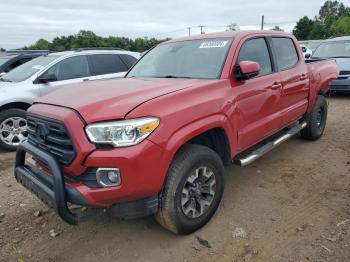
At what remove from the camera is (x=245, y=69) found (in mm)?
3574

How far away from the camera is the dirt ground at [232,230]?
3.11 m

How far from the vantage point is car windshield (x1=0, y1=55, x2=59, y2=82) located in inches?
265

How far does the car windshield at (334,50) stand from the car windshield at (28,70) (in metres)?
7.99

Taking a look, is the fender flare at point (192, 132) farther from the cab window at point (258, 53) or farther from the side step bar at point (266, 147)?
the cab window at point (258, 53)

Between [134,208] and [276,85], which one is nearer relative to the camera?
[134,208]

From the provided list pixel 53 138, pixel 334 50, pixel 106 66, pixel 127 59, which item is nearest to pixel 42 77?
pixel 106 66

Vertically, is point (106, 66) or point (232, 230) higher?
point (106, 66)

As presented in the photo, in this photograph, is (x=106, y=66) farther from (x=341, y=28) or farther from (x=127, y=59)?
(x=341, y=28)

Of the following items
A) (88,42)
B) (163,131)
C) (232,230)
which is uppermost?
(88,42)

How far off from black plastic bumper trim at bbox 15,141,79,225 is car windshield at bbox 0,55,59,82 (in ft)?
12.5

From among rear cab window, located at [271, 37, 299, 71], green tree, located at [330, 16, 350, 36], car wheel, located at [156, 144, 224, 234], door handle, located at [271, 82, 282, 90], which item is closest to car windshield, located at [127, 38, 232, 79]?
door handle, located at [271, 82, 282, 90]

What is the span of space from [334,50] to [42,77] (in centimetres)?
878

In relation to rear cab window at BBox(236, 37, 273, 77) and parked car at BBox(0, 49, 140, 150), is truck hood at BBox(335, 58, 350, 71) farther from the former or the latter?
rear cab window at BBox(236, 37, 273, 77)

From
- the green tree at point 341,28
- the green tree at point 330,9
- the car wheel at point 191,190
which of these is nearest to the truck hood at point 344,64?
the car wheel at point 191,190
